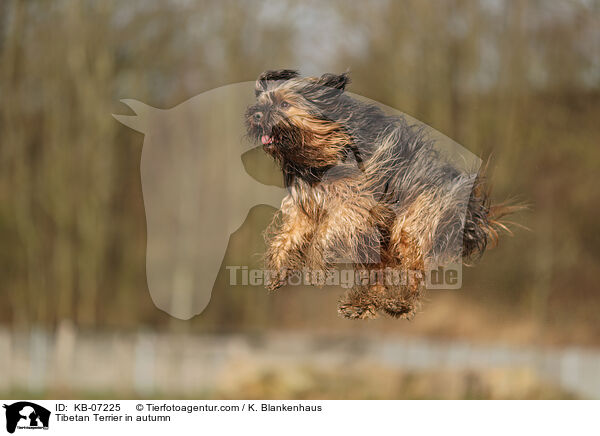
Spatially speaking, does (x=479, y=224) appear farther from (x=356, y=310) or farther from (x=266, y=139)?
→ (x=266, y=139)

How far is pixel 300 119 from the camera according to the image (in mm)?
1292

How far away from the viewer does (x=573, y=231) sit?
5508mm

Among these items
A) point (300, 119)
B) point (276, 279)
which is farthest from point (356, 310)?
point (300, 119)

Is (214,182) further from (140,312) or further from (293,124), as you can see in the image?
(140,312)

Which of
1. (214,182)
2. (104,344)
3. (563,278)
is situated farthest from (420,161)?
(104,344)

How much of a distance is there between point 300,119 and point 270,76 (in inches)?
4.7

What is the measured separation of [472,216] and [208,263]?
861 mm

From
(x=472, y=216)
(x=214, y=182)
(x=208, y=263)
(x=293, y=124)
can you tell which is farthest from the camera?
(x=214, y=182)
